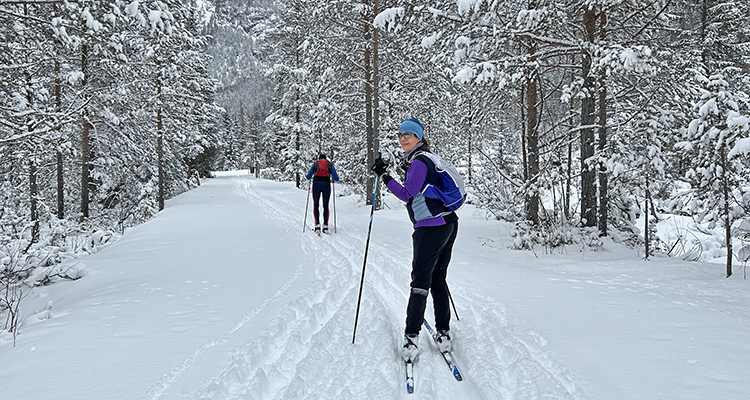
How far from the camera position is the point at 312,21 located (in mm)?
14805

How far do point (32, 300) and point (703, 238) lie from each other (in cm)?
1594

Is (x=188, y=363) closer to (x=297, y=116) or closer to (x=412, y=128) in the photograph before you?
(x=412, y=128)

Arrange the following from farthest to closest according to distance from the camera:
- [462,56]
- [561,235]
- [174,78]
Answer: [174,78] → [561,235] → [462,56]

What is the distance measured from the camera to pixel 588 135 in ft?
27.6

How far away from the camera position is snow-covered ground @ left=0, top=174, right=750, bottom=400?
299 cm

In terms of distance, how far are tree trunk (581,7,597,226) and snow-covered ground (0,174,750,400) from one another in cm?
147

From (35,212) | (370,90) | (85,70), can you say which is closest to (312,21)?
(370,90)

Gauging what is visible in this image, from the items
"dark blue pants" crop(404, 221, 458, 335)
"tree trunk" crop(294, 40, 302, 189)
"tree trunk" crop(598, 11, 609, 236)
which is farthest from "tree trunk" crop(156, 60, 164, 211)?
"dark blue pants" crop(404, 221, 458, 335)

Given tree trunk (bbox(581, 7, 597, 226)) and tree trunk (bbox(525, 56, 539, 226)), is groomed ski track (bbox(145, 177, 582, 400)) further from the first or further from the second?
tree trunk (bbox(525, 56, 539, 226))

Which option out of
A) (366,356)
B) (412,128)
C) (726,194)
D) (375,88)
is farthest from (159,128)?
(726,194)

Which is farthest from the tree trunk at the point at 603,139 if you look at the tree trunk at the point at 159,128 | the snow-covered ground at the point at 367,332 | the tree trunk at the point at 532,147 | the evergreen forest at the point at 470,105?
the tree trunk at the point at 159,128

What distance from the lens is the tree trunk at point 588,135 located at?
→ 7.96 metres

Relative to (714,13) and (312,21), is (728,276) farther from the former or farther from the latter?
(714,13)

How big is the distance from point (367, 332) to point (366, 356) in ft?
1.66
